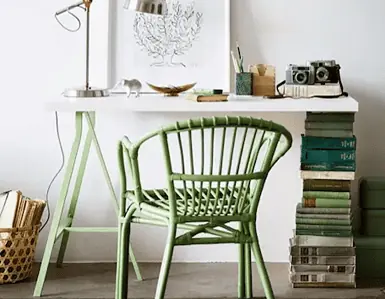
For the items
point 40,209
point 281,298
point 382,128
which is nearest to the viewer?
point 281,298

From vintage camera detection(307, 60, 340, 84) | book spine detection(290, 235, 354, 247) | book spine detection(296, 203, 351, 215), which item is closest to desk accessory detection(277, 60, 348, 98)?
vintage camera detection(307, 60, 340, 84)

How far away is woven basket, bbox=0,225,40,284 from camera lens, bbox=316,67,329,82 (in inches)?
56.5

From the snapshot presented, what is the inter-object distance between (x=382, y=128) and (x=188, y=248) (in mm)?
1111

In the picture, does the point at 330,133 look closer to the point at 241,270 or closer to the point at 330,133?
the point at 330,133

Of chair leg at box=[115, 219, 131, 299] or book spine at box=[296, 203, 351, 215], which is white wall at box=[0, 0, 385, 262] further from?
chair leg at box=[115, 219, 131, 299]

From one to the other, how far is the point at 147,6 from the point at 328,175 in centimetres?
108

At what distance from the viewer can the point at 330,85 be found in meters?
3.66

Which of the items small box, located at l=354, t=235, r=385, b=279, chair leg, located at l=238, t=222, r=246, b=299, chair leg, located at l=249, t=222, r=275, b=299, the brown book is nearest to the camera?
chair leg, located at l=249, t=222, r=275, b=299

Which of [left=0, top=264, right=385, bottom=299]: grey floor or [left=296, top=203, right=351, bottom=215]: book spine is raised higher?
[left=296, top=203, right=351, bottom=215]: book spine

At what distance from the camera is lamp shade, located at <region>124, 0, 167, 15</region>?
3.61m

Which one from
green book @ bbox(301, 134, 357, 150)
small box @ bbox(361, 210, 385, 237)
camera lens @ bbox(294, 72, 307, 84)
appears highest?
camera lens @ bbox(294, 72, 307, 84)

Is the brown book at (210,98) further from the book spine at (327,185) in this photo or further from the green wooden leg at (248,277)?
the green wooden leg at (248,277)

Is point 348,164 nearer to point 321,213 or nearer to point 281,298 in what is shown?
point 321,213

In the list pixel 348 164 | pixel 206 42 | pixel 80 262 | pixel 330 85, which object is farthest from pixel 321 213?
pixel 80 262
